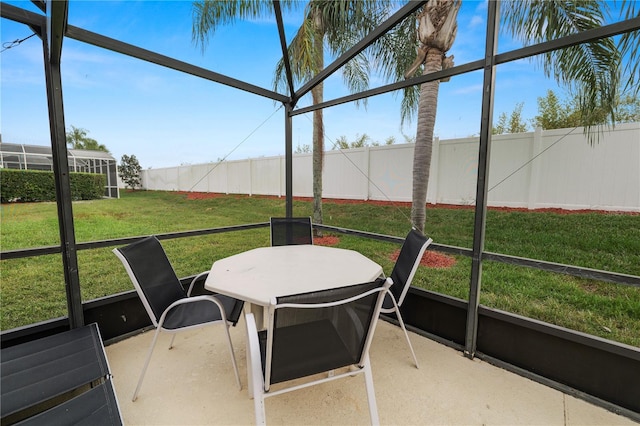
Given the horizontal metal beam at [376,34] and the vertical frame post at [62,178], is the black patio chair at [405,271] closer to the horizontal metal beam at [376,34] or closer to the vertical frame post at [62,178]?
the horizontal metal beam at [376,34]

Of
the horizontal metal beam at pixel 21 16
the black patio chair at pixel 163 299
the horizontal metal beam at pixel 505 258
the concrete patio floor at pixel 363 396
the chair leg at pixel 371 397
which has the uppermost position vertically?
the horizontal metal beam at pixel 21 16

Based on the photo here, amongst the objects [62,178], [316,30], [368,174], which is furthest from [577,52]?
[62,178]

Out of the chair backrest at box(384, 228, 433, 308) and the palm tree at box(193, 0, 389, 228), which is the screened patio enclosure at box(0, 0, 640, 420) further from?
the palm tree at box(193, 0, 389, 228)

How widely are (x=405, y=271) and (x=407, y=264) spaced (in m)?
0.05

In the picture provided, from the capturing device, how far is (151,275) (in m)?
1.98

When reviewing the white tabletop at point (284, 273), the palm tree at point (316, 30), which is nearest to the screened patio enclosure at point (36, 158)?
the white tabletop at point (284, 273)

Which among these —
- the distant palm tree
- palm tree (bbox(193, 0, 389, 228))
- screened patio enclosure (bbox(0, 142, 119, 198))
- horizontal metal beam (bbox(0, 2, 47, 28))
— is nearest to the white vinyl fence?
palm tree (bbox(193, 0, 389, 228))

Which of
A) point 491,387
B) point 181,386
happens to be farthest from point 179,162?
point 491,387

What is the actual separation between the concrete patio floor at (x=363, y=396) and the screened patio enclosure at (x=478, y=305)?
124mm

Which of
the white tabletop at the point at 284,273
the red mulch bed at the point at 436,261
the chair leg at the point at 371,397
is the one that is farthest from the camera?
the red mulch bed at the point at 436,261

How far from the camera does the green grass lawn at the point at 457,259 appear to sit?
289 cm

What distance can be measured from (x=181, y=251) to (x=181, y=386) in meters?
3.93

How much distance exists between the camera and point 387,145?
5594 millimetres

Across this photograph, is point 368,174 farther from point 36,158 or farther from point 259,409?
point 259,409
